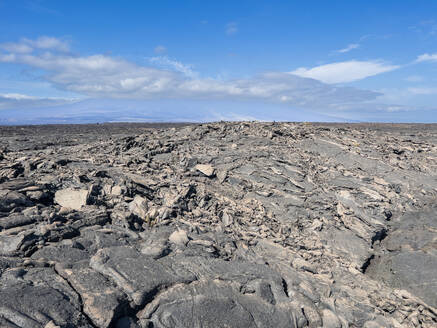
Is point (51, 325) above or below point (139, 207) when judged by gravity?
below

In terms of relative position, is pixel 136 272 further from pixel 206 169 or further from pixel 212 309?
pixel 206 169

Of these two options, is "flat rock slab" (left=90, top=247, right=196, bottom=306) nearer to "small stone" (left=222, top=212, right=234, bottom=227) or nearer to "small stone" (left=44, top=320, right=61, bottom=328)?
"small stone" (left=44, top=320, right=61, bottom=328)

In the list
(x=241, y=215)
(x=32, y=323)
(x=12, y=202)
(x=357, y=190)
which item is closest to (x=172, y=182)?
(x=241, y=215)

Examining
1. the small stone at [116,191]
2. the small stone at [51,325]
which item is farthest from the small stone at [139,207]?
the small stone at [51,325]

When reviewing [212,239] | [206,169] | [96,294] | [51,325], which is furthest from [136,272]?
[206,169]

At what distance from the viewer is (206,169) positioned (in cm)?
905

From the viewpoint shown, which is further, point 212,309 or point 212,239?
point 212,239

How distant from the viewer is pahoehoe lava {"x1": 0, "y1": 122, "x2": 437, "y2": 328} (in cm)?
416

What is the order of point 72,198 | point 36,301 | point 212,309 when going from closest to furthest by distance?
point 36,301
point 212,309
point 72,198

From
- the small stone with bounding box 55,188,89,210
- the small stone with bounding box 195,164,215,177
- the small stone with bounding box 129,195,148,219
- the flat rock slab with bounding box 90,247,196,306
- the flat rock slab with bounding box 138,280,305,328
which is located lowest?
the flat rock slab with bounding box 138,280,305,328

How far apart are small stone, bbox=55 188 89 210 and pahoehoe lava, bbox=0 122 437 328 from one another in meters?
0.03

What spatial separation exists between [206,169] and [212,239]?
318 centimetres

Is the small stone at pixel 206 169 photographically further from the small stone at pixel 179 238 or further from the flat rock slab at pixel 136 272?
the flat rock slab at pixel 136 272

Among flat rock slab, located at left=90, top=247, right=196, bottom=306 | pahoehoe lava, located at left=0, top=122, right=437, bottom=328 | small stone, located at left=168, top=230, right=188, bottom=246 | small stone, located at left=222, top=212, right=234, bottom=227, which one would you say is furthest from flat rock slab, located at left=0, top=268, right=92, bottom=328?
small stone, located at left=222, top=212, right=234, bottom=227
